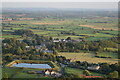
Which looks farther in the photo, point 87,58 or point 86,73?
point 87,58

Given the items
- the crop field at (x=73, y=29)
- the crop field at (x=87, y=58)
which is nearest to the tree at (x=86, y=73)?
the crop field at (x=87, y=58)

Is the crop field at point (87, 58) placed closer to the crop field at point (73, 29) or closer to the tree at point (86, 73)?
the tree at point (86, 73)

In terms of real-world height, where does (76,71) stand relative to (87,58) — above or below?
below

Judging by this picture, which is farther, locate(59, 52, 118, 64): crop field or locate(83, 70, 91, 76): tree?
locate(59, 52, 118, 64): crop field

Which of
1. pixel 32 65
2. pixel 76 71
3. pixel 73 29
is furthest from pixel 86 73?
pixel 73 29

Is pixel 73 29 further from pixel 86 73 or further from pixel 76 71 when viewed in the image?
pixel 86 73

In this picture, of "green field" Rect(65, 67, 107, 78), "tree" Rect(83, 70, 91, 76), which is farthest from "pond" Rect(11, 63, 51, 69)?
"tree" Rect(83, 70, 91, 76)

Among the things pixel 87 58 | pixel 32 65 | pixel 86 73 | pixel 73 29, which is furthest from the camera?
pixel 73 29

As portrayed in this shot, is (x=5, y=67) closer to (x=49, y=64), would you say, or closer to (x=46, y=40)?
(x=49, y=64)

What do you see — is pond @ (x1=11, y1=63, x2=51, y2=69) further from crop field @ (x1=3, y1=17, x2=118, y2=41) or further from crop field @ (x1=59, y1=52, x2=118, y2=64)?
crop field @ (x1=3, y1=17, x2=118, y2=41)

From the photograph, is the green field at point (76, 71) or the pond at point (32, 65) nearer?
the green field at point (76, 71)

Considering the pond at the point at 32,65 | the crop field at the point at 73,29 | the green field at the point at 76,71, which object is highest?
the crop field at the point at 73,29

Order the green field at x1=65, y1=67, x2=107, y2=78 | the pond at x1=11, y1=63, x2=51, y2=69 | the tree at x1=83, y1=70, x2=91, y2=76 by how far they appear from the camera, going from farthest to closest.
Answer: the pond at x1=11, y1=63, x2=51, y2=69 → the green field at x1=65, y1=67, x2=107, y2=78 → the tree at x1=83, y1=70, x2=91, y2=76
